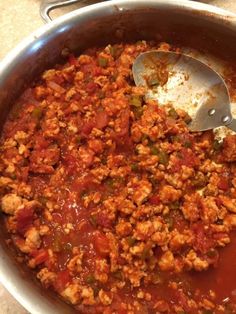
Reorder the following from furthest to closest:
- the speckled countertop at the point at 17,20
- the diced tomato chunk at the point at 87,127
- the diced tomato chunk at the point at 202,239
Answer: the speckled countertop at the point at 17,20 → the diced tomato chunk at the point at 87,127 → the diced tomato chunk at the point at 202,239

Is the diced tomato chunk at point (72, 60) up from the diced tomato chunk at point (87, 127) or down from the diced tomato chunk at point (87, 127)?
up

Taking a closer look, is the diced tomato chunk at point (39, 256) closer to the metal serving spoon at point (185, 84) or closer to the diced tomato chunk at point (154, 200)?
the diced tomato chunk at point (154, 200)

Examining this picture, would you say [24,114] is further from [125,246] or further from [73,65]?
[125,246]

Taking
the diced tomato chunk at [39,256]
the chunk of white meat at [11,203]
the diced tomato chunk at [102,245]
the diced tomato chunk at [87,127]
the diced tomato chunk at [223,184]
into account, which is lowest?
the diced tomato chunk at [39,256]

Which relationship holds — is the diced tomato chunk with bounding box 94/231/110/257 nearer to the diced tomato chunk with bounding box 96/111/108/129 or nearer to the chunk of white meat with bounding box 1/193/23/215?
the chunk of white meat with bounding box 1/193/23/215

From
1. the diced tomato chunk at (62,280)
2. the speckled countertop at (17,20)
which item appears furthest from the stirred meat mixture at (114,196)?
the speckled countertop at (17,20)

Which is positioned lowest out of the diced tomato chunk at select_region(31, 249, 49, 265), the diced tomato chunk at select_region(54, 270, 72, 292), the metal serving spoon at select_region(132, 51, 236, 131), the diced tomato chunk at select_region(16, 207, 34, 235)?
the diced tomato chunk at select_region(54, 270, 72, 292)

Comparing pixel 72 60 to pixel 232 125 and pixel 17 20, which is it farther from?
pixel 232 125

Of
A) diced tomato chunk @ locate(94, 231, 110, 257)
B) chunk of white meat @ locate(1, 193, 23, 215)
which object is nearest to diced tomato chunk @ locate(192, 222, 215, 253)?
diced tomato chunk @ locate(94, 231, 110, 257)

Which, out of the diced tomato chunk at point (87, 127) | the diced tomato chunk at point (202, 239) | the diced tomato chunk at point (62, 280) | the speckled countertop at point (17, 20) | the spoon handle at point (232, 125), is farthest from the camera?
the speckled countertop at point (17, 20)
